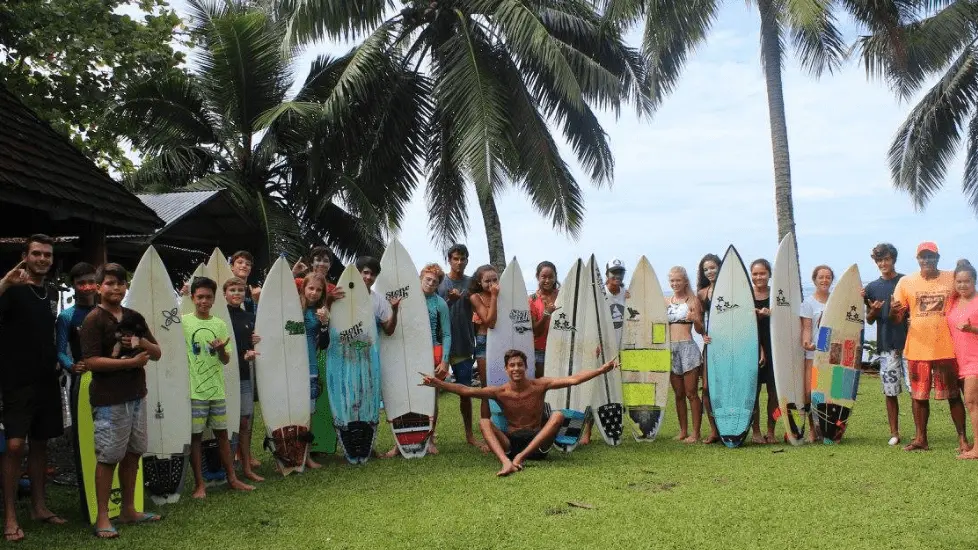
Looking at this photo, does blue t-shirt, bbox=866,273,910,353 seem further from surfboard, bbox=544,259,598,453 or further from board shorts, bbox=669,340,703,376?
surfboard, bbox=544,259,598,453

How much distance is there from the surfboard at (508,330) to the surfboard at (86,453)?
2.74 m

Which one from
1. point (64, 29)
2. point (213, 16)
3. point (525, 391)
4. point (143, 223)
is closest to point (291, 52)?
point (213, 16)

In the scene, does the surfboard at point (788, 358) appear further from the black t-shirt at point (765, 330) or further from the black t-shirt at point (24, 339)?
the black t-shirt at point (24, 339)

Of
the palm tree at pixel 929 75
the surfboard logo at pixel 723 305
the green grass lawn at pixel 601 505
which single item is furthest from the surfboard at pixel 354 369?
the palm tree at pixel 929 75

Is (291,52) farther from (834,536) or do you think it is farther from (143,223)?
(834,536)

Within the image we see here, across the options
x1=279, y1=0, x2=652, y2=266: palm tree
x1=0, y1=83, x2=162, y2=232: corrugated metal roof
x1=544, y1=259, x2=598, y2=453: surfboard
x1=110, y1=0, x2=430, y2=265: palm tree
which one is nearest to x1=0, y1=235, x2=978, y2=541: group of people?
x1=544, y1=259, x2=598, y2=453: surfboard

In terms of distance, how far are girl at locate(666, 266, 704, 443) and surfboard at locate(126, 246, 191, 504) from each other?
365 centimetres

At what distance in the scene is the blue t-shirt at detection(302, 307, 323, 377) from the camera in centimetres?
604

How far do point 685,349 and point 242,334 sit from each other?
3.35 metres

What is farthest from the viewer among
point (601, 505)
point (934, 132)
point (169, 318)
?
point (934, 132)

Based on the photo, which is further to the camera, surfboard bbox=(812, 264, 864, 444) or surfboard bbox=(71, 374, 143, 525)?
surfboard bbox=(812, 264, 864, 444)

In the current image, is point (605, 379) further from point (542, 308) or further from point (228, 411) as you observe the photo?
point (228, 411)

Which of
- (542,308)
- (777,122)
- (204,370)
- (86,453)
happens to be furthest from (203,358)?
(777,122)

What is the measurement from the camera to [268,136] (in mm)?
14266
